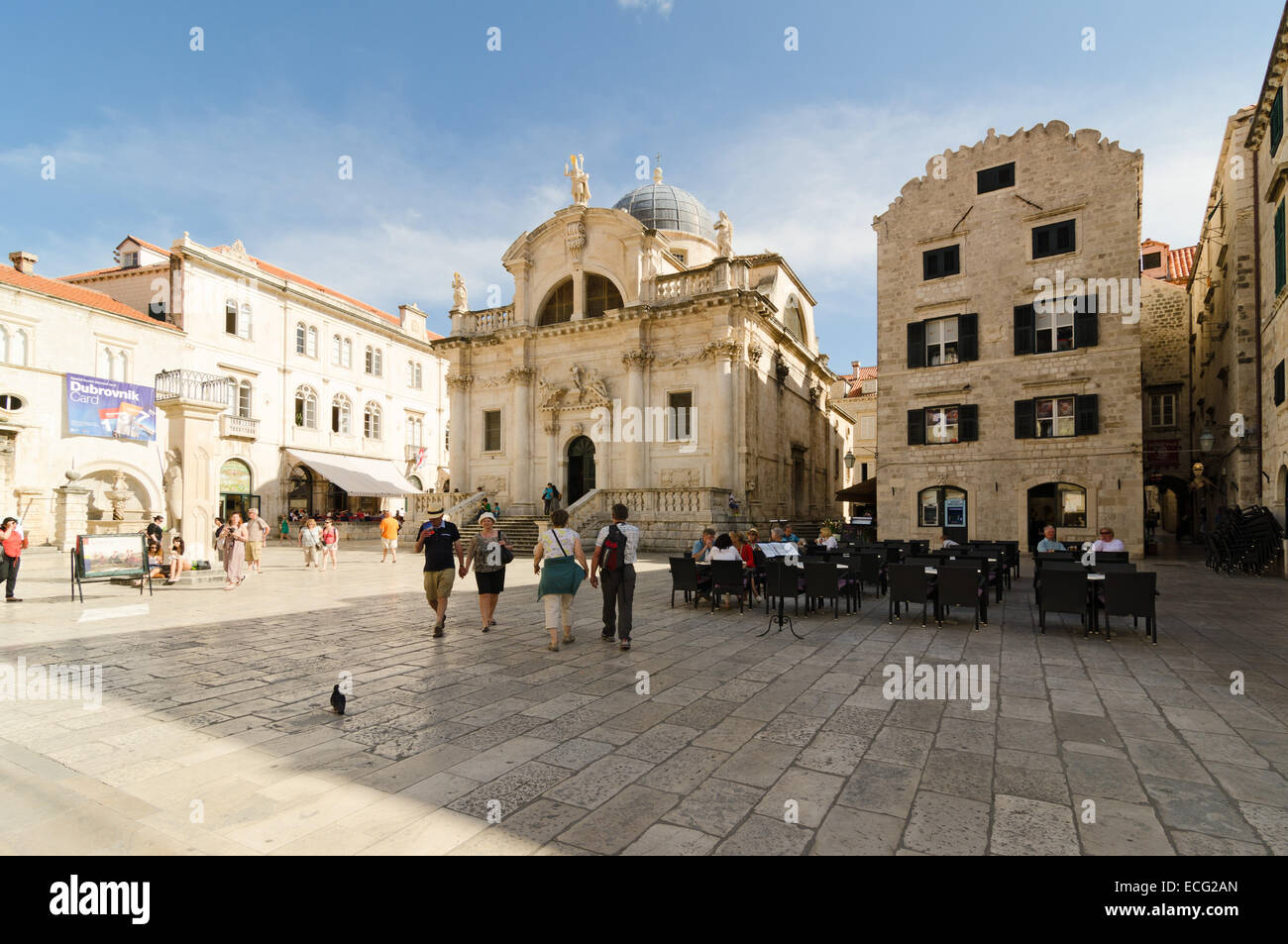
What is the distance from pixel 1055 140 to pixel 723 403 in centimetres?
1387

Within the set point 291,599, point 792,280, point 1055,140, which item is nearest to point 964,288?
point 1055,140

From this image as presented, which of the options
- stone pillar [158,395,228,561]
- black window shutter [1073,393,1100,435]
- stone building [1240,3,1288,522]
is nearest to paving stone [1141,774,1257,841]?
stone building [1240,3,1288,522]

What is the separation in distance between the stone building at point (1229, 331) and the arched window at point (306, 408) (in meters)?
39.3

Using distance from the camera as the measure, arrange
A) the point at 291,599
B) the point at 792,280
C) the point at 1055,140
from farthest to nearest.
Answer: the point at 792,280, the point at 1055,140, the point at 291,599

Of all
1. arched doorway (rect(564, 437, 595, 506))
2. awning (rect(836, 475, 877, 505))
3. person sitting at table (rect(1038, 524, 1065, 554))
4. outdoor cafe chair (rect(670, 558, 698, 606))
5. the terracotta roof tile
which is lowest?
outdoor cafe chair (rect(670, 558, 698, 606))

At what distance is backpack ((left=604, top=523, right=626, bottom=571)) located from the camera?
809 cm

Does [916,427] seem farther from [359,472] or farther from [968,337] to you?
[359,472]

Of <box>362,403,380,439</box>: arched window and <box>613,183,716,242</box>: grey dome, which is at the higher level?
<box>613,183,716,242</box>: grey dome

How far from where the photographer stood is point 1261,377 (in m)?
16.7

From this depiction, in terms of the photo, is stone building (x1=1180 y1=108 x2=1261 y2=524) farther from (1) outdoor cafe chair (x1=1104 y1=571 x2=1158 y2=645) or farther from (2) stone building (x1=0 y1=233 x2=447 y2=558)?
(2) stone building (x1=0 y1=233 x2=447 y2=558)

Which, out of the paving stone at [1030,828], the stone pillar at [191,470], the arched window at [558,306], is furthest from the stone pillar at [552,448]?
the paving stone at [1030,828]

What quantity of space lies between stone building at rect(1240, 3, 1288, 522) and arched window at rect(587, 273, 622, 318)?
68.0ft

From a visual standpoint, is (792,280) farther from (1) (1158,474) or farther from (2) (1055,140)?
(1) (1158,474)
